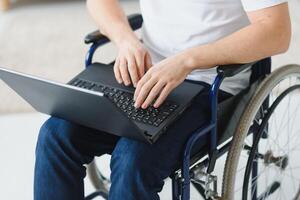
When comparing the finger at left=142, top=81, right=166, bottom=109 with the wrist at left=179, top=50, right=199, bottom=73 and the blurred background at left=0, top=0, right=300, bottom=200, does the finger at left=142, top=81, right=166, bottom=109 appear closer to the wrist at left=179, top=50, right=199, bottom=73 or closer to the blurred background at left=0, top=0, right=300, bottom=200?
the wrist at left=179, top=50, right=199, bottom=73

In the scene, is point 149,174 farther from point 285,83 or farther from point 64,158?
point 285,83

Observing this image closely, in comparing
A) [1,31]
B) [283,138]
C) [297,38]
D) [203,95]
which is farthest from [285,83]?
[1,31]

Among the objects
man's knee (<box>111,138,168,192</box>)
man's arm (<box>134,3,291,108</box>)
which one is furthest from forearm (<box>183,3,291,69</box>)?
man's knee (<box>111,138,168,192</box>)

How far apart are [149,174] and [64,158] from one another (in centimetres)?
23

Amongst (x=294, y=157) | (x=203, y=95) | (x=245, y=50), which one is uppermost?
(x=245, y=50)

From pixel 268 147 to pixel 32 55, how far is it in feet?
5.29

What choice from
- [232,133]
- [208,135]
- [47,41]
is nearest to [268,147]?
[232,133]

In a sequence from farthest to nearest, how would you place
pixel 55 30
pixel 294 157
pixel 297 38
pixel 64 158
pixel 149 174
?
1. pixel 55 30
2. pixel 297 38
3. pixel 294 157
4. pixel 64 158
5. pixel 149 174

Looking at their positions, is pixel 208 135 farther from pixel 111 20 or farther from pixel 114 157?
pixel 111 20

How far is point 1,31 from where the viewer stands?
311cm

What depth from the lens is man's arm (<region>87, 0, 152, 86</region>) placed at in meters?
1.22

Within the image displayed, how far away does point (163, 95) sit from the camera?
1.14 meters

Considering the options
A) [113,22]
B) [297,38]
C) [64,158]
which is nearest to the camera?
[64,158]

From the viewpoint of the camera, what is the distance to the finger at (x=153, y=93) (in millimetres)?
1131
